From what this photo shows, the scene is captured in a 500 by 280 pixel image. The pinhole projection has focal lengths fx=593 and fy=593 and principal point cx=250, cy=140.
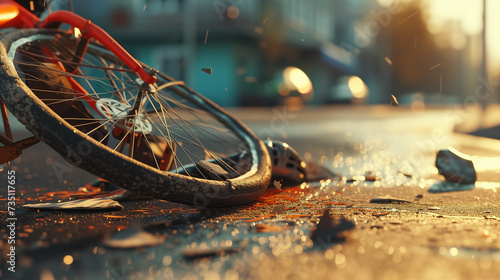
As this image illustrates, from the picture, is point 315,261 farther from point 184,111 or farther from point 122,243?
point 184,111

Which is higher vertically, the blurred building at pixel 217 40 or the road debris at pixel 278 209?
the blurred building at pixel 217 40

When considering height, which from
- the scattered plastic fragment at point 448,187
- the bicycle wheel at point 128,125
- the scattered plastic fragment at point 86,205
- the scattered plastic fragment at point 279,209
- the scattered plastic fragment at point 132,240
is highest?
the bicycle wheel at point 128,125

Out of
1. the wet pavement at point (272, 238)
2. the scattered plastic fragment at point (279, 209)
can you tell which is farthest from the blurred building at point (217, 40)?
the scattered plastic fragment at point (279, 209)

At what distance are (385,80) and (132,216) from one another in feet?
197

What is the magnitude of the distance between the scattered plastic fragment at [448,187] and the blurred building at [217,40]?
2081cm

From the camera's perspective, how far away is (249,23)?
29781 millimetres

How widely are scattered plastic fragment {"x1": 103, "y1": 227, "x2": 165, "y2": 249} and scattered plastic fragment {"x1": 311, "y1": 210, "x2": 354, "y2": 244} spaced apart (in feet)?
2.31

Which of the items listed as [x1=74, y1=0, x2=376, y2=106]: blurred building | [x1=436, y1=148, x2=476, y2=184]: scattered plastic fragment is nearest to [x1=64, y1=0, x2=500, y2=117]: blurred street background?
[x1=74, y1=0, x2=376, y2=106]: blurred building

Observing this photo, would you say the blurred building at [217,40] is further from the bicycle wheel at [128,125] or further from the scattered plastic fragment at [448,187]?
the bicycle wheel at [128,125]

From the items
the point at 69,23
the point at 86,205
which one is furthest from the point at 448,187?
the point at 69,23

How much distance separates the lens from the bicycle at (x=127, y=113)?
3.08 meters

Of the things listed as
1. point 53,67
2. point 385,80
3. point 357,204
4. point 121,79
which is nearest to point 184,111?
point 121,79

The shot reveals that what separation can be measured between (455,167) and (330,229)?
2736 millimetres

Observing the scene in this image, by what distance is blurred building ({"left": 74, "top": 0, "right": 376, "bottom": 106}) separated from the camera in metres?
28.9
